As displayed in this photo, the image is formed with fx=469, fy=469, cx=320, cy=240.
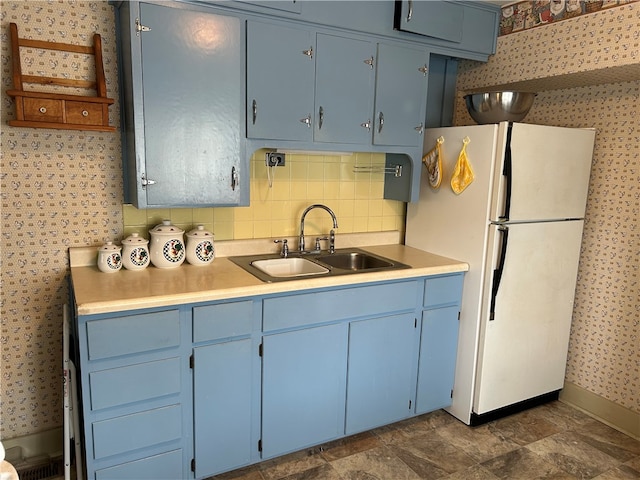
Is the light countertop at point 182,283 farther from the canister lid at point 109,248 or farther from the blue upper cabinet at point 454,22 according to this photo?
the blue upper cabinet at point 454,22

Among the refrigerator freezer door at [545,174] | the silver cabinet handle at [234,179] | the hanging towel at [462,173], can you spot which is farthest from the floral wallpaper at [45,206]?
the refrigerator freezer door at [545,174]

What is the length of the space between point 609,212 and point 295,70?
1914mm

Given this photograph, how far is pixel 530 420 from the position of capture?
2.72 metres

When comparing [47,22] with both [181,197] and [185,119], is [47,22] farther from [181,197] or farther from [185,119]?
[181,197]

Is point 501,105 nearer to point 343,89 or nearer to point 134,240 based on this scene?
point 343,89

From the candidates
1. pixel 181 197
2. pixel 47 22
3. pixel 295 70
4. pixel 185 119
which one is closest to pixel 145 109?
pixel 185 119

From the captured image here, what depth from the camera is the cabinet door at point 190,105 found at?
1929 millimetres

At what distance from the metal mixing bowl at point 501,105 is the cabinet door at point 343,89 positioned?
58 centimetres

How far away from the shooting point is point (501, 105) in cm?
243

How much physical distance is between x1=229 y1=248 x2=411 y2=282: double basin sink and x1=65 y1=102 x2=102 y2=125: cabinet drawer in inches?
36.2

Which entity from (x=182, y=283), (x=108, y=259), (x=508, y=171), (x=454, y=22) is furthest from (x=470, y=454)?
(x=454, y=22)

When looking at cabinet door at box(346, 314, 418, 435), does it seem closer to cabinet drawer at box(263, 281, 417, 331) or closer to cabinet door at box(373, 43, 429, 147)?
cabinet drawer at box(263, 281, 417, 331)

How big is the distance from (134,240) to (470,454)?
1.97 m

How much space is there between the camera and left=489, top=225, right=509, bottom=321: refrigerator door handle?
242 centimetres
